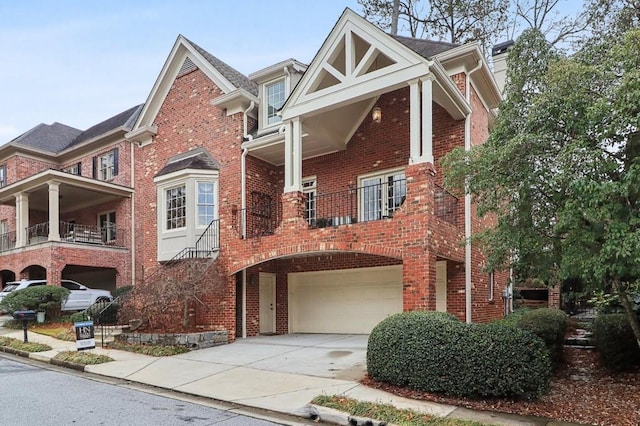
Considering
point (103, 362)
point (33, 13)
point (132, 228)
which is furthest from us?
point (132, 228)

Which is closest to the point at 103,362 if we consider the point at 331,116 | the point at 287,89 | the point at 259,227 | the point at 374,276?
the point at 259,227

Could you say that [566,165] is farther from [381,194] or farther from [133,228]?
[133,228]

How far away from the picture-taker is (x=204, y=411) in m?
7.03

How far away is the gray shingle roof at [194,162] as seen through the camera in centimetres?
1552

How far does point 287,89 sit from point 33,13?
7635 millimetres

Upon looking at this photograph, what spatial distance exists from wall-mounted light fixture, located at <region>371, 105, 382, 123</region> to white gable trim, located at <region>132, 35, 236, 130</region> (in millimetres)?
6682

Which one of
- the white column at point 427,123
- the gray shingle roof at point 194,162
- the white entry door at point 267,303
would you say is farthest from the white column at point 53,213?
the white column at point 427,123

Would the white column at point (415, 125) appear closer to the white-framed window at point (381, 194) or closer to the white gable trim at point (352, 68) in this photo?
the white gable trim at point (352, 68)

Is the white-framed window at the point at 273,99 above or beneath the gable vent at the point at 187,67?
beneath

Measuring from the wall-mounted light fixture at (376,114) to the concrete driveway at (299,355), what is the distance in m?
6.42

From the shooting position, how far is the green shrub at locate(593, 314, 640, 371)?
8453mm

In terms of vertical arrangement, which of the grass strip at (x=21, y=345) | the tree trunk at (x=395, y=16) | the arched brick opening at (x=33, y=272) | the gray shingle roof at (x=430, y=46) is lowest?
the grass strip at (x=21, y=345)

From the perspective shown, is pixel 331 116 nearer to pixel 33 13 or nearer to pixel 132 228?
pixel 33 13

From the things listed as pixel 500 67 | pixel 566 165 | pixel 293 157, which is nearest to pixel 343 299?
pixel 293 157
